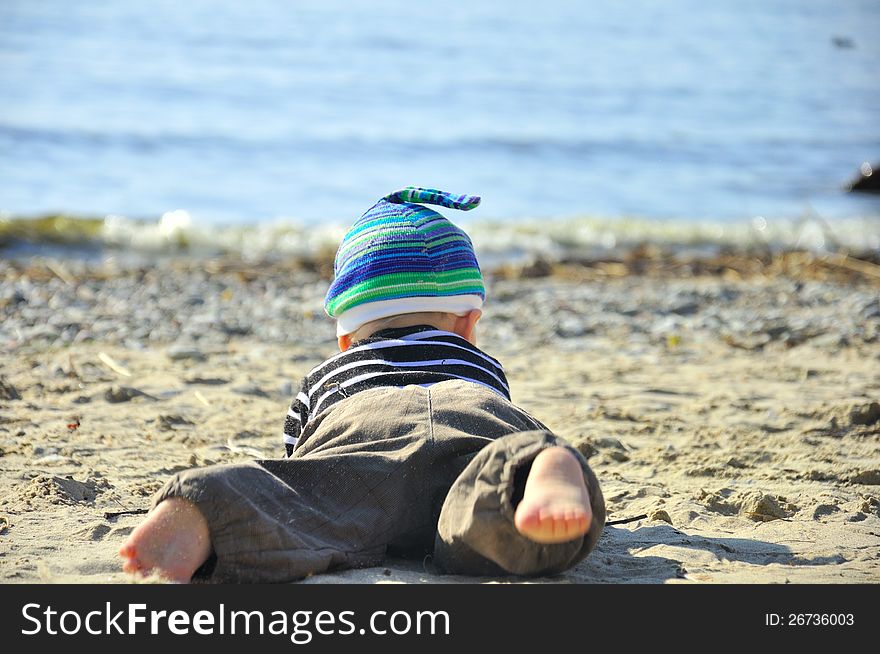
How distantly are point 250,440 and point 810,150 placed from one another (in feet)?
43.7

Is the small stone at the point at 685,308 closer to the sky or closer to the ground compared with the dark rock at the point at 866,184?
closer to the ground

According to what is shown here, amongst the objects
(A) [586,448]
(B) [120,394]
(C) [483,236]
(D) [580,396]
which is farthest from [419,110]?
(A) [586,448]

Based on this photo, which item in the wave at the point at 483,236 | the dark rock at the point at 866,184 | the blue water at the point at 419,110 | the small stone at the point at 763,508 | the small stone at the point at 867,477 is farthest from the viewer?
the dark rock at the point at 866,184

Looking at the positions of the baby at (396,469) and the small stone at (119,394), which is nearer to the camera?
the baby at (396,469)

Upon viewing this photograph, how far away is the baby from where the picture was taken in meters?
2.08

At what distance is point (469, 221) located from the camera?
9.84 meters

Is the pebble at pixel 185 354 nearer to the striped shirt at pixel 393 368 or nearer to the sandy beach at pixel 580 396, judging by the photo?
the sandy beach at pixel 580 396


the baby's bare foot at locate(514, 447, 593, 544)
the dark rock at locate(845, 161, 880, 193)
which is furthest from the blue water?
the baby's bare foot at locate(514, 447, 593, 544)

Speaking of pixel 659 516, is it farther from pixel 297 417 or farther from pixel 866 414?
pixel 866 414

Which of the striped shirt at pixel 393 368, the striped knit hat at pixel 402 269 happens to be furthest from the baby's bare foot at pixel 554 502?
the striped knit hat at pixel 402 269

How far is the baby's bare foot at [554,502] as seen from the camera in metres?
1.98

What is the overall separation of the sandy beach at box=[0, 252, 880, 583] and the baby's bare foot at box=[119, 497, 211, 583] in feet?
0.44

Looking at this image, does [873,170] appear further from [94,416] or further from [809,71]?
[94,416]

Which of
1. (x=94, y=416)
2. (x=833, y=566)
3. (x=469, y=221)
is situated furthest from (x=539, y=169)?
(x=833, y=566)
